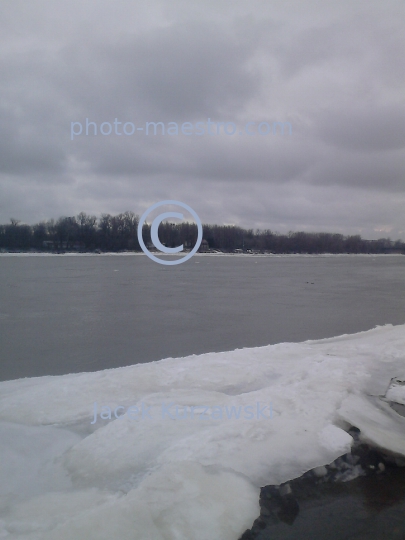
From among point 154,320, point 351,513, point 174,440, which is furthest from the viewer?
point 154,320

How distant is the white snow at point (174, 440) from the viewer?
227cm

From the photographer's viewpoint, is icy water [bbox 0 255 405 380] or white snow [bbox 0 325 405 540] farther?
icy water [bbox 0 255 405 380]

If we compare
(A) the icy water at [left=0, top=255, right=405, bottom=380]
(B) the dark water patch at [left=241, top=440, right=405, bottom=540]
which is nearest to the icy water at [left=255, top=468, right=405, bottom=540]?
(B) the dark water patch at [left=241, top=440, right=405, bottom=540]

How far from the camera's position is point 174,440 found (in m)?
3.09

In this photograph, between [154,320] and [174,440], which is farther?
[154,320]

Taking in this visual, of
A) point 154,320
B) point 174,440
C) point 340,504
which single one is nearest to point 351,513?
point 340,504

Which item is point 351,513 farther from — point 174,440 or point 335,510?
point 174,440

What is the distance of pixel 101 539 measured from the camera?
2.06 metres

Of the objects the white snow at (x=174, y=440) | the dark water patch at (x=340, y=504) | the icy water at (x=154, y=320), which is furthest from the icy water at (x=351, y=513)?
the icy water at (x=154, y=320)

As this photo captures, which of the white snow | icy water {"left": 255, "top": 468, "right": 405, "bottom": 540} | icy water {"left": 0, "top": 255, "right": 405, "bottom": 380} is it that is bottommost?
icy water {"left": 0, "top": 255, "right": 405, "bottom": 380}

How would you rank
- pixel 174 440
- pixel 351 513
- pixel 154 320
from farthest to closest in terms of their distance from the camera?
pixel 154 320 < pixel 174 440 < pixel 351 513

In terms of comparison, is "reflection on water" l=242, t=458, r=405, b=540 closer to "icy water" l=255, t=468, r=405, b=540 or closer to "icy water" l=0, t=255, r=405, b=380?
"icy water" l=255, t=468, r=405, b=540

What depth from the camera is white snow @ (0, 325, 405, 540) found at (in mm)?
2266

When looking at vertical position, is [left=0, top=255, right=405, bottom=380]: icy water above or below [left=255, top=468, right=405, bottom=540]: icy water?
below
